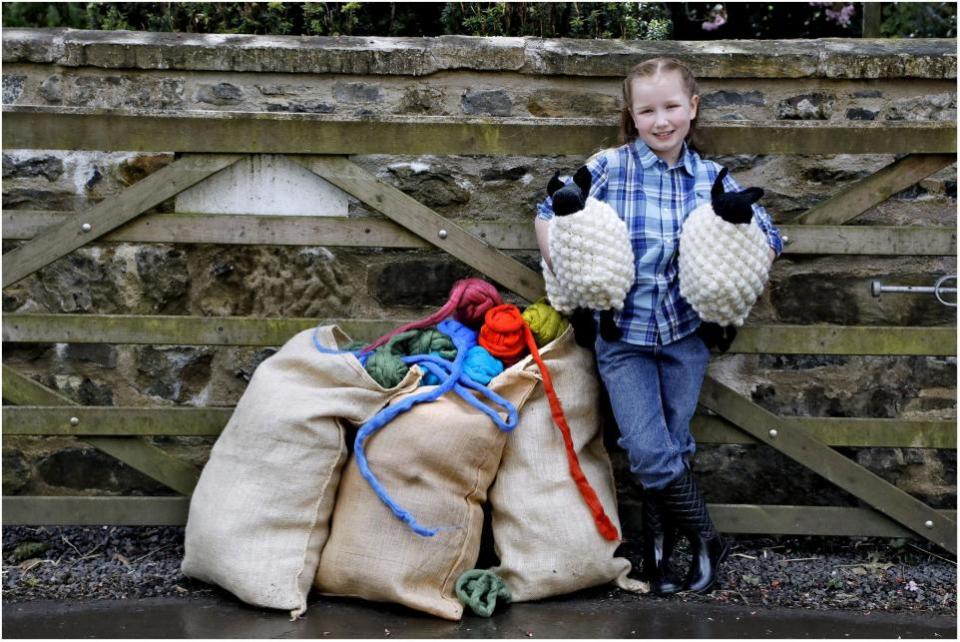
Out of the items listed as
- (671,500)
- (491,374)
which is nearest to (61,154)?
(491,374)

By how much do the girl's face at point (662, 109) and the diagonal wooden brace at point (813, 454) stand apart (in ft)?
2.69

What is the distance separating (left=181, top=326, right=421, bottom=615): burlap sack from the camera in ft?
10.2

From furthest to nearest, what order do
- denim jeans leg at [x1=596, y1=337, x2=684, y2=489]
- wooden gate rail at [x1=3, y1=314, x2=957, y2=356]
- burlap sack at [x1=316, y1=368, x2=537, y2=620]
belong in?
wooden gate rail at [x1=3, y1=314, x2=957, y2=356], denim jeans leg at [x1=596, y1=337, x2=684, y2=489], burlap sack at [x1=316, y1=368, x2=537, y2=620]

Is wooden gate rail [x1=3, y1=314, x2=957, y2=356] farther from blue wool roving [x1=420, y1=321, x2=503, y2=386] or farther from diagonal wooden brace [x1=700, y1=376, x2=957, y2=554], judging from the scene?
blue wool roving [x1=420, y1=321, x2=503, y2=386]

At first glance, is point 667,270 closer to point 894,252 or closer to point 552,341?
point 552,341

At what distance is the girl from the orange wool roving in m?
0.16

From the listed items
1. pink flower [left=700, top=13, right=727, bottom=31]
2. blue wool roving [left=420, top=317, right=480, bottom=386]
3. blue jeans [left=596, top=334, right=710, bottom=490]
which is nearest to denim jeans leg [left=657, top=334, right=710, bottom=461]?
blue jeans [left=596, top=334, right=710, bottom=490]

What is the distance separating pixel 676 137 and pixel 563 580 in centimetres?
133

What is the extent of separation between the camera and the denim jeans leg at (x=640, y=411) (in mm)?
3197

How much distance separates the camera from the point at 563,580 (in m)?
3.18

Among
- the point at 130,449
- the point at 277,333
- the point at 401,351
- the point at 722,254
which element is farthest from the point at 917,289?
the point at 130,449

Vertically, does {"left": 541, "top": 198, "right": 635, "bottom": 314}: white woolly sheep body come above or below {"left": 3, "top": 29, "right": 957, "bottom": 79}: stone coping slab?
below

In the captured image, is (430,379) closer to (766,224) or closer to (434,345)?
(434,345)

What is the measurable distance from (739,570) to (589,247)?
1215 millimetres
